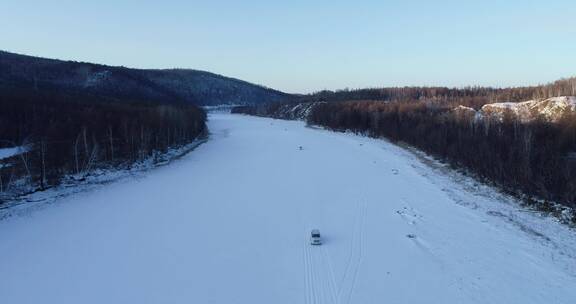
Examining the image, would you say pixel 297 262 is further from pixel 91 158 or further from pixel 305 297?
pixel 91 158

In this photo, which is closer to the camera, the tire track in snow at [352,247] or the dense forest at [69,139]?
the tire track in snow at [352,247]

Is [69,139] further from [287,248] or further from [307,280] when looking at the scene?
[307,280]

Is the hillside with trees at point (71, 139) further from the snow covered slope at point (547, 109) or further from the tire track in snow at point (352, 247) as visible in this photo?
the snow covered slope at point (547, 109)

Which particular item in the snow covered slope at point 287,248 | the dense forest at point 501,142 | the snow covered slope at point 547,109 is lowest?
the snow covered slope at point 287,248

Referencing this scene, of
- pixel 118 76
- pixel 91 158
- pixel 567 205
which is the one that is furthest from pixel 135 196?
pixel 118 76

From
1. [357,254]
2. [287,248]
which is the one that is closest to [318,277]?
[357,254]

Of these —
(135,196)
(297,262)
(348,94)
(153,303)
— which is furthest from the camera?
(348,94)

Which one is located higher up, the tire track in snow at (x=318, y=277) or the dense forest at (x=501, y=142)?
the dense forest at (x=501, y=142)

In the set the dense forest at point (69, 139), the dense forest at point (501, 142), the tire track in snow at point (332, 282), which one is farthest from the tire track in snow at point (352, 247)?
the dense forest at point (69, 139)
